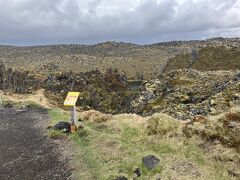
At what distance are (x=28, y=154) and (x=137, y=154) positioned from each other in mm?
5628

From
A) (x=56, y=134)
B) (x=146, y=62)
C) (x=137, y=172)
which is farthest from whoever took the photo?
(x=146, y=62)

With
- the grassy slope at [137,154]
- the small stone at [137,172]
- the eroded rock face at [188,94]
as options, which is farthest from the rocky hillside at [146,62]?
the small stone at [137,172]

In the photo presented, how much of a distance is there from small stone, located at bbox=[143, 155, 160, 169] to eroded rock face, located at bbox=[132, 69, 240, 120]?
9294mm

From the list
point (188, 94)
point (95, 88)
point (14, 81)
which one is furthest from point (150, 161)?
point (14, 81)

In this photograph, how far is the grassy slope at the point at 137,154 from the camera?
13672 mm

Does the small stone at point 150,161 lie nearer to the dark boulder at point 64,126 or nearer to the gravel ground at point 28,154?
the gravel ground at point 28,154

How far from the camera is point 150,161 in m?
14.5

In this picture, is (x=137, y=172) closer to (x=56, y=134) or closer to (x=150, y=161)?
(x=150, y=161)

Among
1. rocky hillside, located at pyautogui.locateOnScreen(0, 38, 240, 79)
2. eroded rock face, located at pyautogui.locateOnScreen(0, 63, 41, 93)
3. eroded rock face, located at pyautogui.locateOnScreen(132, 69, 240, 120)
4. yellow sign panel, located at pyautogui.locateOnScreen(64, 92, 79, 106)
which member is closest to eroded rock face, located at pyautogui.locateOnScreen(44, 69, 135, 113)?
eroded rock face, located at pyautogui.locateOnScreen(0, 63, 41, 93)

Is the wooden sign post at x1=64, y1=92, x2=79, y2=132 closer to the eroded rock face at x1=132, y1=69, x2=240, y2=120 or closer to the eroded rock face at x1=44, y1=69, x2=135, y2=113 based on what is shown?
the eroded rock face at x1=132, y1=69, x2=240, y2=120

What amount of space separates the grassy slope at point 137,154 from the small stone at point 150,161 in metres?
0.16

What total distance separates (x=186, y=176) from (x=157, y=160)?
1.64 m

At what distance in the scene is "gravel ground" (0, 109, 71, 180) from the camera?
52.5 feet

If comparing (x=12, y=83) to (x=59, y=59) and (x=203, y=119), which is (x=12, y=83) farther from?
(x=59, y=59)
